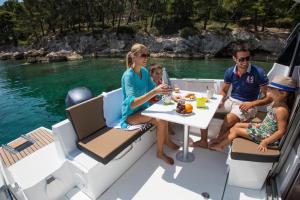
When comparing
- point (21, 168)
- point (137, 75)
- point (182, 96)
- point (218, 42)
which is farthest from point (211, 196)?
point (218, 42)

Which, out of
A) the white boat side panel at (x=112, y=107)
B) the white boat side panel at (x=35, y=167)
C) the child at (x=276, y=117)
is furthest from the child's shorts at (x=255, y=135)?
the white boat side panel at (x=35, y=167)

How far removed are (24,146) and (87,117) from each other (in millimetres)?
2116

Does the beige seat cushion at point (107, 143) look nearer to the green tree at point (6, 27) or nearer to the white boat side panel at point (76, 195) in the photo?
the white boat side panel at point (76, 195)

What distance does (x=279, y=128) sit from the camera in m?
2.01

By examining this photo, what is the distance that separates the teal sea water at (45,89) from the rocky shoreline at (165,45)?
20.0 feet

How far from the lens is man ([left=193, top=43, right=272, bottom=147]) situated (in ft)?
8.96

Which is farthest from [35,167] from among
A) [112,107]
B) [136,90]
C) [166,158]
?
[166,158]

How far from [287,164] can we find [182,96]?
57.7 inches

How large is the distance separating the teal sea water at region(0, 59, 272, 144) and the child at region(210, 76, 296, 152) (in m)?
7.87

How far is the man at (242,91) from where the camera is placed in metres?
2.73

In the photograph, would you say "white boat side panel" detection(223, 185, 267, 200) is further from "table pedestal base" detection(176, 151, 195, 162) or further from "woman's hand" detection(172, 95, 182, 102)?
"woman's hand" detection(172, 95, 182, 102)

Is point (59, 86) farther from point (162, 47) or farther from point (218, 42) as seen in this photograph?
point (218, 42)

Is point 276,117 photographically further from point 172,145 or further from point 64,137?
point 64,137

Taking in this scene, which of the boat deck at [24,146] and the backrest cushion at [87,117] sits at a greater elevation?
the backrest cushion at [87,117]
